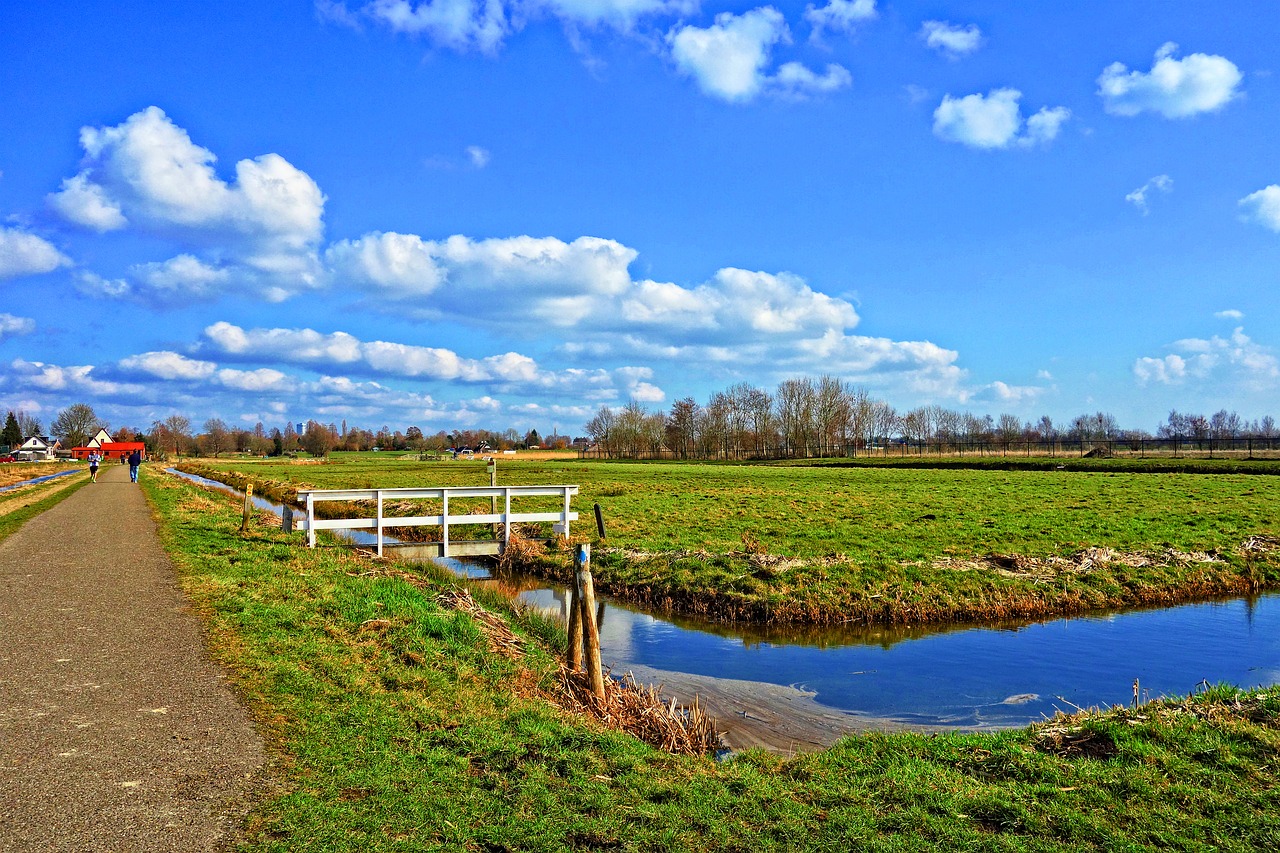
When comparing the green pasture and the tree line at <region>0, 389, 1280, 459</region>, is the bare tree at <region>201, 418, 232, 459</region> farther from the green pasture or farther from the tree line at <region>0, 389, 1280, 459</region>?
the green pasture

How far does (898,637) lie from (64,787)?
39.1ft

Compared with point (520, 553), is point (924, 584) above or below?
above

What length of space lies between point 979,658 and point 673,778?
307 inches

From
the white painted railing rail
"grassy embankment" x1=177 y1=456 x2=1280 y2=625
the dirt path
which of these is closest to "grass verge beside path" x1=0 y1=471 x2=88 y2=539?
the white painted railing rail

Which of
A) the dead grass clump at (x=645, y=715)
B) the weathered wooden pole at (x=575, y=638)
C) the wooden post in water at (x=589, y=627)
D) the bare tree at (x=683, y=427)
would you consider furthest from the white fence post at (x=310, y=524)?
the bare tree at (x=683, y=427)

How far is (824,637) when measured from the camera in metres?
13.6

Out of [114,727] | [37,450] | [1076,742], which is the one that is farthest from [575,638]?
[37,450]

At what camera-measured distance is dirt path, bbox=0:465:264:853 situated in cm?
486

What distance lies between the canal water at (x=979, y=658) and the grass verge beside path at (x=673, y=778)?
2.22 meters

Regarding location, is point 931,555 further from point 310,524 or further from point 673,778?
point 310,524

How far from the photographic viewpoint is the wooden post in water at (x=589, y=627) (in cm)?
883

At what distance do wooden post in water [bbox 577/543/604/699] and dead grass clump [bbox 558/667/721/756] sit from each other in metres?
0.13

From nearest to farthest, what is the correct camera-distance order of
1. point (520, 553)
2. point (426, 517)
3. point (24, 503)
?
point (426, 517), point (520, 553), point (24, 503)

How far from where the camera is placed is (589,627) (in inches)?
359
